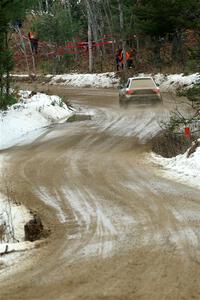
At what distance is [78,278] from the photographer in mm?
5238

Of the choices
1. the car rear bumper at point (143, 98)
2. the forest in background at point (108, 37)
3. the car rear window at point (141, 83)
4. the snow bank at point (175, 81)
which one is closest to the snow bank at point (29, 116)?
the forest in background at point (108, 37)

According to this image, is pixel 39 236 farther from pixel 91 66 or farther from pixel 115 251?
pixel 91 66

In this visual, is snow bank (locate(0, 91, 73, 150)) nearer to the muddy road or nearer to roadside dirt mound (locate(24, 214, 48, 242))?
the muddy road

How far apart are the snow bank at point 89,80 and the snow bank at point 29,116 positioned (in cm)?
1453

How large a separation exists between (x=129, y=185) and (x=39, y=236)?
333cm

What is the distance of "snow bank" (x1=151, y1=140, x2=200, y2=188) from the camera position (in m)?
10.0

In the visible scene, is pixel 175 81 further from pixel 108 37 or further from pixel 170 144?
pixel 108 37

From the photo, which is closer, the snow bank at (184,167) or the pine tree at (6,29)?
the snow bank at (184,167)

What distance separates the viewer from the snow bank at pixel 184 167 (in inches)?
394

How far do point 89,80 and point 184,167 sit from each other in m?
31.6

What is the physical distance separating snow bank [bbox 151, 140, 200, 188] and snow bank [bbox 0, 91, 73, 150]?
6200 millimetres

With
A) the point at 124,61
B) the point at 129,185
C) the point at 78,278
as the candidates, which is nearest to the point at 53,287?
the point at 78,278

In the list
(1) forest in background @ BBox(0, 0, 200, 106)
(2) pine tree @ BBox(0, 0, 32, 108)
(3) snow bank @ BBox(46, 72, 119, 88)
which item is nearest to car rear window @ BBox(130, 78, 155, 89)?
(1) forest in background @ BBox(0, 0, 200, 106)

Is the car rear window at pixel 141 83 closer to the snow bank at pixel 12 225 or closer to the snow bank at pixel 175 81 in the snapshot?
the snow bank at pixel 175 81
